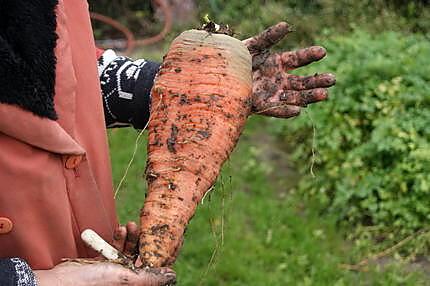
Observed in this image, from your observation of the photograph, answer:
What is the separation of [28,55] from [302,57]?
61 centimetres

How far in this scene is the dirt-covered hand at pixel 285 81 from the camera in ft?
4.98

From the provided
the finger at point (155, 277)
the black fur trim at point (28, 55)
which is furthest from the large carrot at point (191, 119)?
the black fur trim at point (28, 55)

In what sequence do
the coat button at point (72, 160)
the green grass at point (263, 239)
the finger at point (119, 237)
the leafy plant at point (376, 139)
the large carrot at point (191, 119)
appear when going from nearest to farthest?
the coat button at point (72, 160) → the finger at point (119, 237) → the large carrot at point (191, 119) → the green grass at point (263, 239) → the leafy plant at point (376, 139)

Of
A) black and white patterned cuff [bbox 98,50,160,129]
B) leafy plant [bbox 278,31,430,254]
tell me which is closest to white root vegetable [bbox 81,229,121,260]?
black and white patterned cuff [bbox 98,50,160,129]

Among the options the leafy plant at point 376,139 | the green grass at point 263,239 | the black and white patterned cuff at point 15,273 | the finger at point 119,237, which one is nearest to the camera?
the black and white patterned cuff at point 15,273

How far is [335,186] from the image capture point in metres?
3.67

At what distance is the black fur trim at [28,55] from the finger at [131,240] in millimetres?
281

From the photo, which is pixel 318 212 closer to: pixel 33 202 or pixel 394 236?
pixel 394 236

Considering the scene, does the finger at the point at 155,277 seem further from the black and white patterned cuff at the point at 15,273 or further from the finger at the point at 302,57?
the finger at the point at 302,57

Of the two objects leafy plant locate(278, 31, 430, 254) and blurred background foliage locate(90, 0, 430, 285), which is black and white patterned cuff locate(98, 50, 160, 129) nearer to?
blurred background foliage locate(90, 0, 430, 285)

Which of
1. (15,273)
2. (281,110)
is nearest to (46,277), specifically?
(15,273)

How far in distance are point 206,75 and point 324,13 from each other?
150 inches

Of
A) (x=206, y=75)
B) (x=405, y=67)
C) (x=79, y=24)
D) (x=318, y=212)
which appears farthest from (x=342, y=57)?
(x=79, y=24)

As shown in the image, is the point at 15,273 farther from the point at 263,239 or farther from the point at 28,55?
the point at 263,239
